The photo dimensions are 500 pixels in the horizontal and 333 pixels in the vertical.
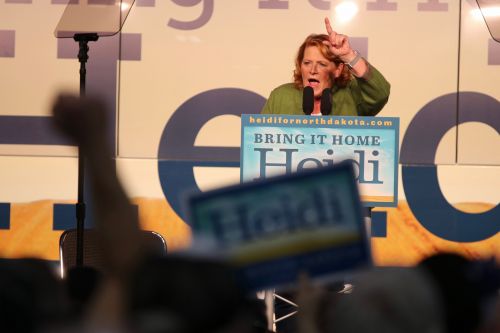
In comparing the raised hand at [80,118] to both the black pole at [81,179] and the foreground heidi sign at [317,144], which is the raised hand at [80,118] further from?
the black pole at [81,179]

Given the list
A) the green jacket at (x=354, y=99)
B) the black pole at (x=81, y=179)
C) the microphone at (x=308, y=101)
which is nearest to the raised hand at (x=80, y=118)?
the black pole at (x=81, y=179)

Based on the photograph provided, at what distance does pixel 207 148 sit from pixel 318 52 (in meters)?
0.86

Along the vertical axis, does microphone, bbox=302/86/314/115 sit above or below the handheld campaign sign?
above

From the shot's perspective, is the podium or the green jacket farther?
the green jacket

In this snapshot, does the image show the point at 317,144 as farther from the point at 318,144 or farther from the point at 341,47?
the point at 341,47

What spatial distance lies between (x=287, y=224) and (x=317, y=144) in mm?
3220

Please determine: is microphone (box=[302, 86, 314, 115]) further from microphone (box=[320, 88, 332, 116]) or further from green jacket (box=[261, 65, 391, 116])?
green jacket (box=[261, 65, 391, 116])

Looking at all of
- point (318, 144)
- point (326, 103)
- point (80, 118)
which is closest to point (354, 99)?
point (326, 103)

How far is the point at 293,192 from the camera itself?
65.0 inches

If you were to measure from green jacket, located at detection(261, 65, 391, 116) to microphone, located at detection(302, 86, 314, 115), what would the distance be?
0.32 meters

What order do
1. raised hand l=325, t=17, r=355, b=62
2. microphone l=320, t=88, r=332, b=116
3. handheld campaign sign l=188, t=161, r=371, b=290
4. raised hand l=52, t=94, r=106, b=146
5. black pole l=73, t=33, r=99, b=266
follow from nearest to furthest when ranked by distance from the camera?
raised hand l=52, t=94, r=106, b=146 < handheld campaign sign l=188, t=161, r=371, b=290 < black pole l=73, t=33, r=99, b=266 < microphone l=320, t=88, r=332, b=116 < raised hand l=325, t=17, r=355, b=62

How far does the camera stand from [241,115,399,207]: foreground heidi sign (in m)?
4.82

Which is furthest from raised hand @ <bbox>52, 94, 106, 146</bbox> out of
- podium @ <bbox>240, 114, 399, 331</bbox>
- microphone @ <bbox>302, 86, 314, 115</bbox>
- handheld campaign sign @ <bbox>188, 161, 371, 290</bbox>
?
microphone @ <bbox>302, 86, 314, 115</bbox>

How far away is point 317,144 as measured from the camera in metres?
4.84
